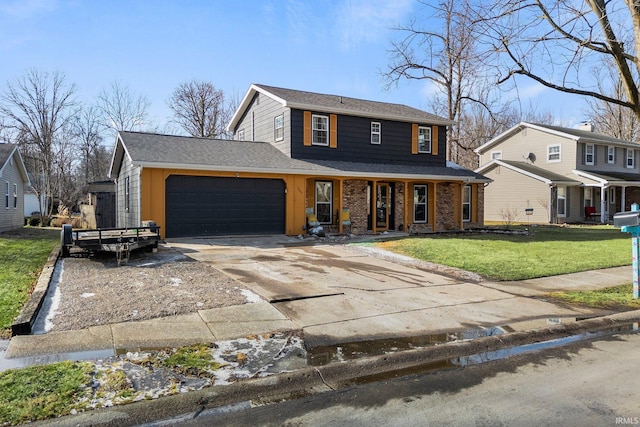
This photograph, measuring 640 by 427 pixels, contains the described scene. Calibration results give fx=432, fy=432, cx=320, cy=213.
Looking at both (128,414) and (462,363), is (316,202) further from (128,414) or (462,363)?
(128,414)

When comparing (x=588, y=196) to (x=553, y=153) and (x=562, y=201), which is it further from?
(x=553, y=153)

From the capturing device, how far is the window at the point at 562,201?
94.8 feet

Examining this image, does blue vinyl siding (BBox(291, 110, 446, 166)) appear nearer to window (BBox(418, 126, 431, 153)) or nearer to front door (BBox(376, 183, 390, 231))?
window (BBox(418, 126, 431, 153))

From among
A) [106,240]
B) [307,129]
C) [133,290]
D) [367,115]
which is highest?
[367,115]

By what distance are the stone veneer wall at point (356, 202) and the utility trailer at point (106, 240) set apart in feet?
30.8

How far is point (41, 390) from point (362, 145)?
17049 millimetres

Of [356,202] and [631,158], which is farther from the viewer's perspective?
[631,158]

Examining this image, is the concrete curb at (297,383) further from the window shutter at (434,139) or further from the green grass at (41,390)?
the window shutter at (434,139)

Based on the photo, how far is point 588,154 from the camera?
98.9 ft

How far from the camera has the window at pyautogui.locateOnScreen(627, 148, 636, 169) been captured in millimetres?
33219

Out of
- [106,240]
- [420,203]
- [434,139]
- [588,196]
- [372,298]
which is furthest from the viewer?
[588,196]

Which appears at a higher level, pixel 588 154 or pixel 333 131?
pixel 588 154

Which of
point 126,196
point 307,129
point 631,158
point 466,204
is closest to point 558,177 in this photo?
point 466,204

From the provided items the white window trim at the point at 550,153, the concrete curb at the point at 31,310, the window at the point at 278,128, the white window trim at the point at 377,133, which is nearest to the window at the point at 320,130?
the window at the point at 278,128
